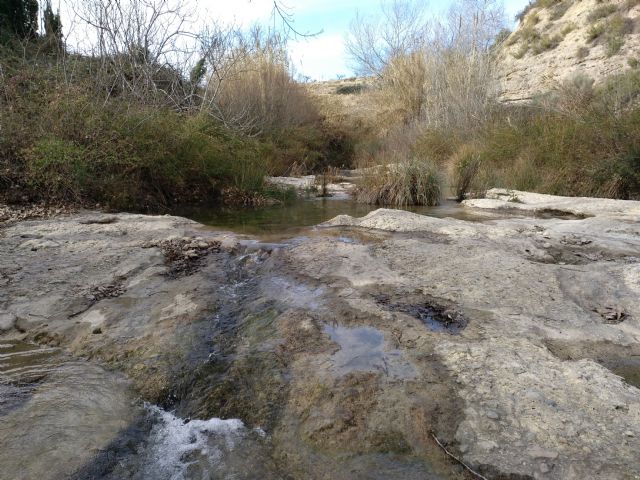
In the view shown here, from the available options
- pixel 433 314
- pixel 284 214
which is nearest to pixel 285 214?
pixel 284 214

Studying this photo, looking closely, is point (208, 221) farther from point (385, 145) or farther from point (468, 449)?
point (385, 145)

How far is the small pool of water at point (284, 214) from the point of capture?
6223 millimetres

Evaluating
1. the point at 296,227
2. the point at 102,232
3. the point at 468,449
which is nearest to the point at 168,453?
the point at 468,449

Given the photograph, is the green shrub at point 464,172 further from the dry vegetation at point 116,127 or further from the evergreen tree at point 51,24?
the evergreen tree at point 51,24

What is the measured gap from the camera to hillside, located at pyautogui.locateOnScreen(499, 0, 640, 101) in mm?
17016

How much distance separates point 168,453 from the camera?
185 centimetres

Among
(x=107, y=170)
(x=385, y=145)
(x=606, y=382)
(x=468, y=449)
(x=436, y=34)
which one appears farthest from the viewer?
(x=436, y=34)

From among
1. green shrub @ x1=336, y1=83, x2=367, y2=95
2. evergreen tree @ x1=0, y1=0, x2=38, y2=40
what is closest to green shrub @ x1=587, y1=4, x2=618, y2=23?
green shrub @ x1=336, y1=83, x2=367, y2=95

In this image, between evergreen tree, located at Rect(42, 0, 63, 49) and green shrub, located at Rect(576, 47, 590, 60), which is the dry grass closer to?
evergreen tree, located at Rect(42, 0, 63, 49)

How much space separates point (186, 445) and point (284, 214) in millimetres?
5932

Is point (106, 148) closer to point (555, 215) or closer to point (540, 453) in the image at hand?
point (540, 453)

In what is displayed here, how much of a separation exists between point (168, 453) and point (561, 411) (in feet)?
5.66

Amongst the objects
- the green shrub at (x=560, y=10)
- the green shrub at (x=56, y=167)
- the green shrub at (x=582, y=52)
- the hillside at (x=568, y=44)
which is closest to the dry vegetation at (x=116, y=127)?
the green shrub at (x=56, y=167)

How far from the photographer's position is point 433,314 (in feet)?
9.74
